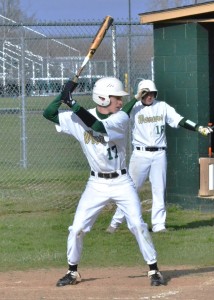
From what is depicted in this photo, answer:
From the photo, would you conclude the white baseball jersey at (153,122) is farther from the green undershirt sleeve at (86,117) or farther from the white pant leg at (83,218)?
the green undershirt sleeve at (86,117)

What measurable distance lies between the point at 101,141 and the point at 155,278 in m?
1.30

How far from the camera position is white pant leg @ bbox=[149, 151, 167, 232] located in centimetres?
1127

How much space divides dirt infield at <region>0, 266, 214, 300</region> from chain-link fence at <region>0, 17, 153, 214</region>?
441 centimetres

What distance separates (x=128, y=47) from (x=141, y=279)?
18.8ft

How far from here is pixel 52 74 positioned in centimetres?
1443

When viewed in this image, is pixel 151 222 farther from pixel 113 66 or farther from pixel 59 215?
pixel 113 66

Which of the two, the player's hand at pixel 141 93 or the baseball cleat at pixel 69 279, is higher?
the player's hand at pixel 141 93

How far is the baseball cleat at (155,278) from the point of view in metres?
8.01

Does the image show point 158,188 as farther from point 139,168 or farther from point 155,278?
point 155,278

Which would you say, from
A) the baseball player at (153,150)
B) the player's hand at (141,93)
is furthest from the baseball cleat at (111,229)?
the player's hand at (141,93)

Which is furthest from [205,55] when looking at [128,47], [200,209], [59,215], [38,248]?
[38,248]

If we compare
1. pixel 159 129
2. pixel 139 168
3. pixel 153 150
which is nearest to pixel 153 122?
pixel 159 129

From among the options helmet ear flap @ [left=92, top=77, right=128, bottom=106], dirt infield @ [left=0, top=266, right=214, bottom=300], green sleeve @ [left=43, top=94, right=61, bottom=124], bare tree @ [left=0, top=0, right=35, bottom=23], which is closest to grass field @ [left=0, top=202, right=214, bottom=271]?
dirt infield @ [left=0, top=266, right=214, bottom=300]

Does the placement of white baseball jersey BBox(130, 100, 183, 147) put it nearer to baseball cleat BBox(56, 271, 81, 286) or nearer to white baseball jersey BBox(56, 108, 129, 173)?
white baseball jersey BBox(56, 108, 129, 173)
